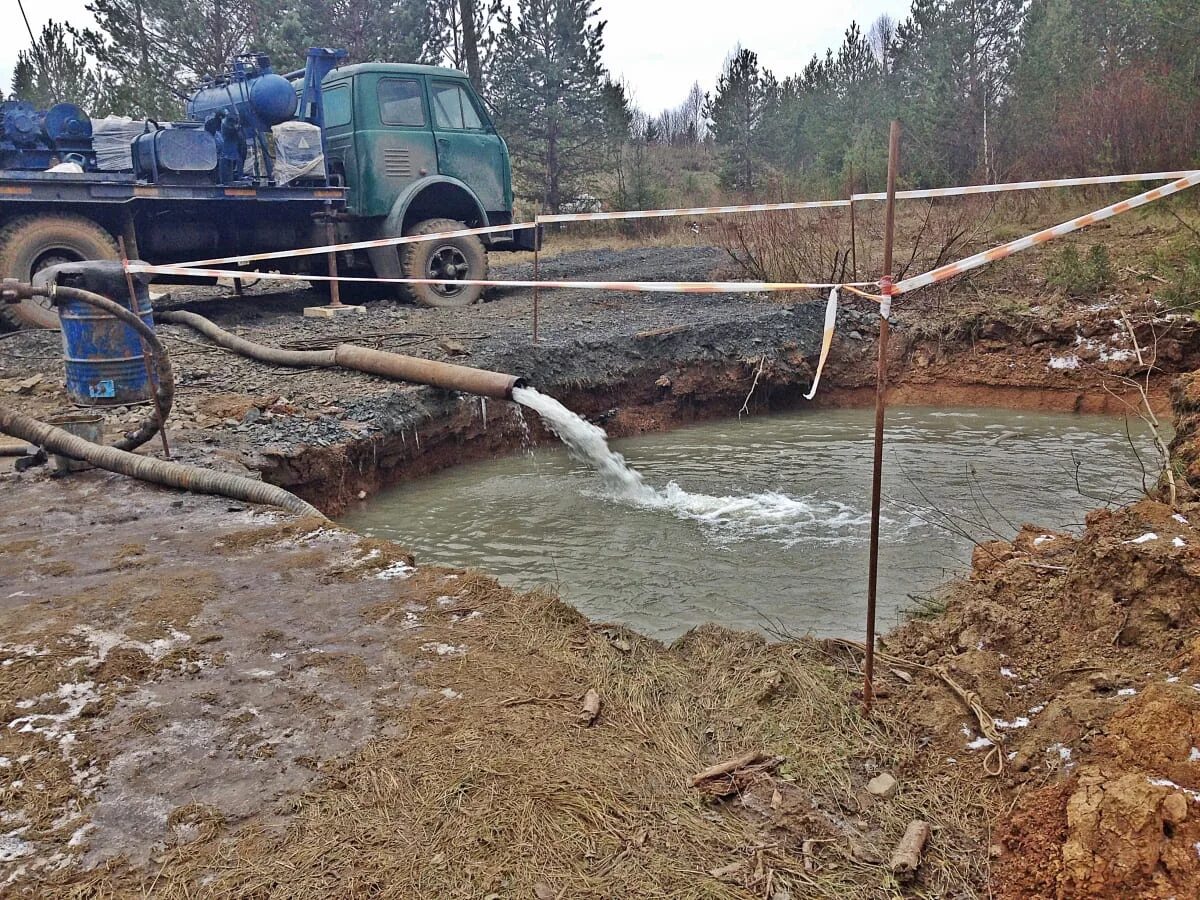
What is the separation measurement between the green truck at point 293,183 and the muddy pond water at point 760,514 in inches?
179

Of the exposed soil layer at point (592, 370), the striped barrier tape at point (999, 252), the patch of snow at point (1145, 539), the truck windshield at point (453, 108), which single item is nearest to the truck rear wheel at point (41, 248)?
the exposed soil layer at point (592, 370)

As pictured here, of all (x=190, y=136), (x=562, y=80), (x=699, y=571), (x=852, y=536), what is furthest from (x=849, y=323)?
(x=562, y=80)

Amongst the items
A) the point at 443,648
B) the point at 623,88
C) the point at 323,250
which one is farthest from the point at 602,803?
the point at 623,88

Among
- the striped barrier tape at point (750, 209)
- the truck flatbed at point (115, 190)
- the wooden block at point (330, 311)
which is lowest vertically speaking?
the wooden block at point (330, 311)

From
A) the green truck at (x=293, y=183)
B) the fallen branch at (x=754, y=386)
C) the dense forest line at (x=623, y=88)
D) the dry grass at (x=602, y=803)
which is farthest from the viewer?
the dense forest line at (x=623, y=88)

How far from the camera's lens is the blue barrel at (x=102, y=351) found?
619 cm

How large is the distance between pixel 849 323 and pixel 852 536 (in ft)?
17.6

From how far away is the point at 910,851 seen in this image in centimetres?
221

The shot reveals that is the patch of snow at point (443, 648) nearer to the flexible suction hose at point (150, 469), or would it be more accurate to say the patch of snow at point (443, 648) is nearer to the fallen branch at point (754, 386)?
the flexible suction hose at point (150, 469)

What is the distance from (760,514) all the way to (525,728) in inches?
153

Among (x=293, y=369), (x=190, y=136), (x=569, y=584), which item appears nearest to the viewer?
(x=569, y=584)

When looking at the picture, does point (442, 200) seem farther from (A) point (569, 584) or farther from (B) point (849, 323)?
(A) point (569, 584)

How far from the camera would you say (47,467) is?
5.64 meters

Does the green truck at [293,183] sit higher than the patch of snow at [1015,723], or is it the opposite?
the green truck at [293,183]
